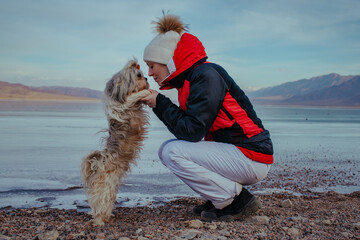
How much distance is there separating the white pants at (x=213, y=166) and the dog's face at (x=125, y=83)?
70 cm

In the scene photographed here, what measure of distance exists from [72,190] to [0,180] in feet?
5.11

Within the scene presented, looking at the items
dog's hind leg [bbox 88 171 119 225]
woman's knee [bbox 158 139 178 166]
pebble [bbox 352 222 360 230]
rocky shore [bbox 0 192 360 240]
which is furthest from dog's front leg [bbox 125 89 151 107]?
pebble [bbox 352 222 360 230]

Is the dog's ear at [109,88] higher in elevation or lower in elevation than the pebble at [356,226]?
higher

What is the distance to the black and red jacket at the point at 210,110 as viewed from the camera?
368 centimetres

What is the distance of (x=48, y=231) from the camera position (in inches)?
135

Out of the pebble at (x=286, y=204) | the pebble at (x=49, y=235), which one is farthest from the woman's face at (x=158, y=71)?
the pebble at (x=286, y=204)

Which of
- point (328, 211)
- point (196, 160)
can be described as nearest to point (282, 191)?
point (328, 211)

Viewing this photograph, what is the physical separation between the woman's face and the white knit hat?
0.07 meters

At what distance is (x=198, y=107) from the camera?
3.63 metres

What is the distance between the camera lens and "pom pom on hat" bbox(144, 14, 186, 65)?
13.2ft

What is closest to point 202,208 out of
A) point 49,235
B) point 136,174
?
point 49,235

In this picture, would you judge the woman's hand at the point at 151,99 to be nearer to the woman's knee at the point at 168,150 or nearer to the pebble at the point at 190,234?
the woman's knee at the point at 168,150

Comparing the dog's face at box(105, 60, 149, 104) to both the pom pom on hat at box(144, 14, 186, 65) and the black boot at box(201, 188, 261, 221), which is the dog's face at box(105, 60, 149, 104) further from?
the black boot at box(201, 188, 261, 221)

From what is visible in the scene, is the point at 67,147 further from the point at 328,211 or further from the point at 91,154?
the point at 328,211
